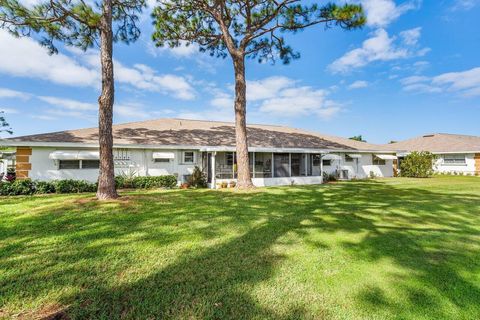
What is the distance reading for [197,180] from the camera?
1598 centimetres

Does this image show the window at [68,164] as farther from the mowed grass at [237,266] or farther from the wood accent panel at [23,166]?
the mowed grass at [237,266]

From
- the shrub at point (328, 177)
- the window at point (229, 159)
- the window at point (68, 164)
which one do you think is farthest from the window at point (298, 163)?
the window at point (68, 164)

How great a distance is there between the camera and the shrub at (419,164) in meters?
23.6

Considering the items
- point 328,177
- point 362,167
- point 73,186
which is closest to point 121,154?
point 73,186

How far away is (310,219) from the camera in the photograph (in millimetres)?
7105

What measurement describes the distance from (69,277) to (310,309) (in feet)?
11.3

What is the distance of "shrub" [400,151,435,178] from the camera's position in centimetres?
2356

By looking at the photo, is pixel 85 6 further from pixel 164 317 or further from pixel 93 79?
pixel 164 317

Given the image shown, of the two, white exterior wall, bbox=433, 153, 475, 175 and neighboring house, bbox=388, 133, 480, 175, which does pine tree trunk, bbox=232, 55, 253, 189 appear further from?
white exterior wall, bbox=433, 153, 475, 175

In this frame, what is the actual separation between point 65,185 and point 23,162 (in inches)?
118

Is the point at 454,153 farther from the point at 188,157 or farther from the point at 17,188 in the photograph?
the point at 17,188

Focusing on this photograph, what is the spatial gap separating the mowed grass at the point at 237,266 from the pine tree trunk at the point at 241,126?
6368 millimetres

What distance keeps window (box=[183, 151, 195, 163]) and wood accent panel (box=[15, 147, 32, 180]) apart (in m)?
8.67

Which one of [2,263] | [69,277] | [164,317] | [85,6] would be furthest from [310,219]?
[85,6]
